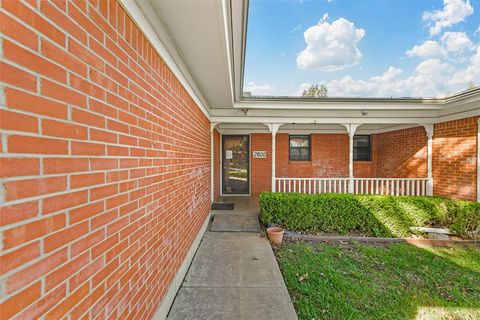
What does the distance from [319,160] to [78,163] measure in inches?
320

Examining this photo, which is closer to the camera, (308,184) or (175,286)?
(175,286)

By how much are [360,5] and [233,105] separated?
4.89 m

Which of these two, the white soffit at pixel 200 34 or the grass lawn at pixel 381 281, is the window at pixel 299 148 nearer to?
the grass lawn at pixel 381 281

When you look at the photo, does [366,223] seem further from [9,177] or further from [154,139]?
[9,177]

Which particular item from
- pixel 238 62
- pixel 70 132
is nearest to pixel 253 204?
pixel 238 62

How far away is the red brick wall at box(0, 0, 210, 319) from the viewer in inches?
29.5

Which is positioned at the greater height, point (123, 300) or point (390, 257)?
point (123, 300)

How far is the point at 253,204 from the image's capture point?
669 cm

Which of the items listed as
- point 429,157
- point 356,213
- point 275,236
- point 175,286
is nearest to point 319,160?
point 429,157

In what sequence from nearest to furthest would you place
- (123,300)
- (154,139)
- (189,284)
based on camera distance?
(123,300)
(154,139)
(189,284)

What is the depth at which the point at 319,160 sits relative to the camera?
8117mm

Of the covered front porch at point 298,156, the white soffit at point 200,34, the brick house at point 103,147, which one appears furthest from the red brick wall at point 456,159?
the white soffit at point 200,34

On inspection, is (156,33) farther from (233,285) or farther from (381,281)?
(381,281)

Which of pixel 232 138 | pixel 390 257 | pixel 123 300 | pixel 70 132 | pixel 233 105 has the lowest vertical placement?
pixel 390 257
